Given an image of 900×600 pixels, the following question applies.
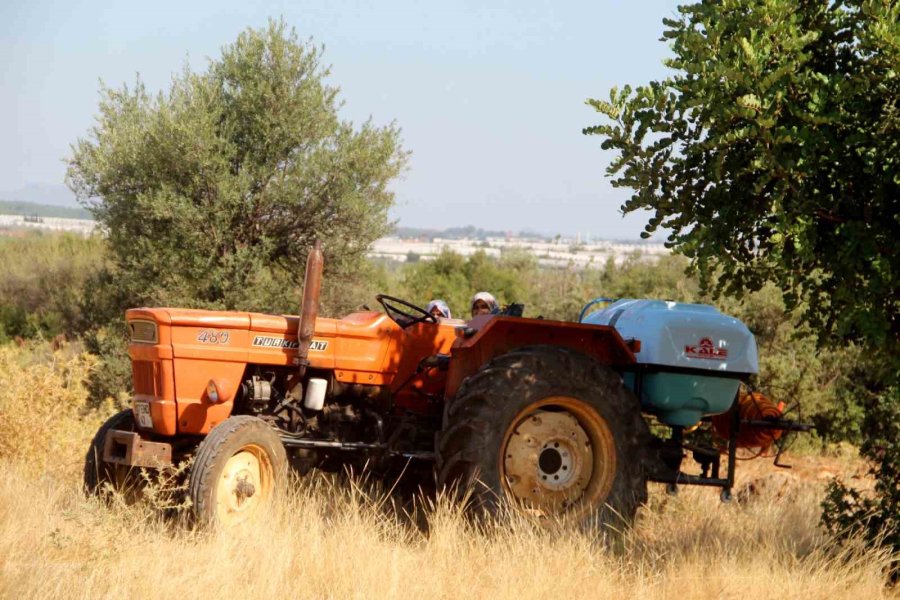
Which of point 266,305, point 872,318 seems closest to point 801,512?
point 872,318

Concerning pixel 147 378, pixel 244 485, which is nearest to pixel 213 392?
pixel 147 378

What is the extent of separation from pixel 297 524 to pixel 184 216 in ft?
26.7

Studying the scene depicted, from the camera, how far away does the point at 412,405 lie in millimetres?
6934

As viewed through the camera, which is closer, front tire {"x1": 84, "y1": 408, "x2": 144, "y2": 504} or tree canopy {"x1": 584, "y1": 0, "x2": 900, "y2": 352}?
tree canopy {"x1": 584, "y1": 0, "x2": 900, "y2": 352}

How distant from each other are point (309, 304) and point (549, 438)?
5.37ft

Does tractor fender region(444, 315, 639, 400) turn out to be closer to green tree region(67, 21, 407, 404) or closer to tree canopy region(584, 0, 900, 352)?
tree canopy region(584, 0, 900, 352)

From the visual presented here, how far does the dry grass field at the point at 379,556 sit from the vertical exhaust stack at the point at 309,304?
0.78 m

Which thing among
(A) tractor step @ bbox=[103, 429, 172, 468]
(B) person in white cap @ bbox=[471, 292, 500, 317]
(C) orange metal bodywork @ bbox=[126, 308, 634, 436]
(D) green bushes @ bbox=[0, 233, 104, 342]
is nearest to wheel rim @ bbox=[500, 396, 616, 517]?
(C) orange metal bodywork @ bbox=[126, 308, 634, 436]

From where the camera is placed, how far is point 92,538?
506 cm

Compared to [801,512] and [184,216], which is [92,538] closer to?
[801,512]

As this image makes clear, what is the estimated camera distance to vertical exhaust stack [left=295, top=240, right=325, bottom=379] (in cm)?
614

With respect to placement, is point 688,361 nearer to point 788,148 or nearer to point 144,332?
point 788,148

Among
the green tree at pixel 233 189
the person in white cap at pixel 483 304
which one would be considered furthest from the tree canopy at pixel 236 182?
the person in white cap at pixel 483 304

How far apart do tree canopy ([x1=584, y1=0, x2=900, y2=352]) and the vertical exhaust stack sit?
1.77m
